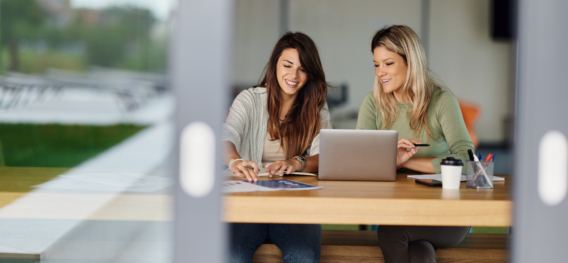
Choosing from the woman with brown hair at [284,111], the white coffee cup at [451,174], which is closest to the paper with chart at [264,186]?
the white coffee cup at [451,174]

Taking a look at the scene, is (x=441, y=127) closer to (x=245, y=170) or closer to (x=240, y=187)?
(x=245, y=170)

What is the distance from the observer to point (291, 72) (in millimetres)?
2098

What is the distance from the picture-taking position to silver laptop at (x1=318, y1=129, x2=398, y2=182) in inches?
59.8

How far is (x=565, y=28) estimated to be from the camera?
2.33 ft

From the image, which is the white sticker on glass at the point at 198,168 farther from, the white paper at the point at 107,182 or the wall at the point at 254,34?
the wall at the point at 254,34

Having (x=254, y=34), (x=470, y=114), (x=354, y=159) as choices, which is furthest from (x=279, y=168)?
(x=470, y=114)

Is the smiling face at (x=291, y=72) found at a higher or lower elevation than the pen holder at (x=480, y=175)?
higher

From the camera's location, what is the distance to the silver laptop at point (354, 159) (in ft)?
4.98

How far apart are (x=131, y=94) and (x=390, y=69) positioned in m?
14.4

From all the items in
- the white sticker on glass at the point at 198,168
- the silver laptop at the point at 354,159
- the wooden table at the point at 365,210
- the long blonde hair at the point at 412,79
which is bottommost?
the wooden table at the point at 365,210

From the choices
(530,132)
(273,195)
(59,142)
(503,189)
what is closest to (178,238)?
(273,195)

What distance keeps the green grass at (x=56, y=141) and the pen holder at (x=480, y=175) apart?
895 cm

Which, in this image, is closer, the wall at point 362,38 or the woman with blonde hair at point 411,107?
the woman with blonde hair at point 411,107

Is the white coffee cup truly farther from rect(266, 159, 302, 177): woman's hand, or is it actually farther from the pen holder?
rect(266, 159, 302, 177): woman's hand
